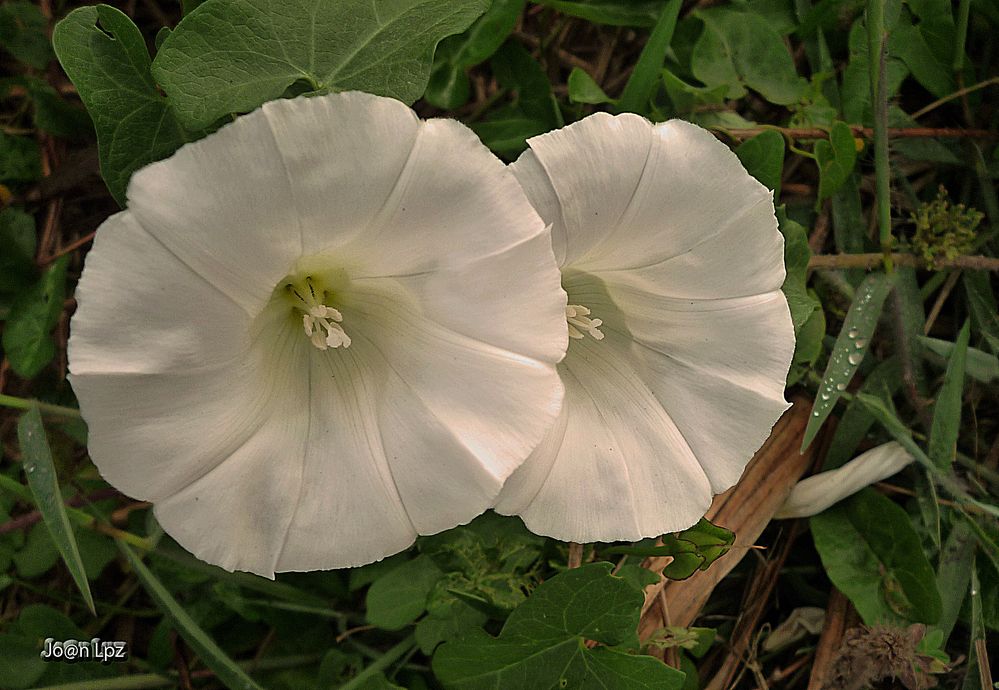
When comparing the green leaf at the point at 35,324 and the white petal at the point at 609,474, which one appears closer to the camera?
the white petal at the point at 609,474

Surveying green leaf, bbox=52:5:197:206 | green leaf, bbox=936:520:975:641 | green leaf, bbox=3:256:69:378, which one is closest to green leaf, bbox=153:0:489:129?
green leaf, bbox=52:5:197:206

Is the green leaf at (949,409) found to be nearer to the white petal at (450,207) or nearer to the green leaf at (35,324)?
the white petal at (450,207)

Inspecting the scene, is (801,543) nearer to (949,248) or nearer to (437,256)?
(949,248)

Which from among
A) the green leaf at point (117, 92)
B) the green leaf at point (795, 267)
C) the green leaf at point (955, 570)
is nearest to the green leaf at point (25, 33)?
the green leaf at point (117, 92)

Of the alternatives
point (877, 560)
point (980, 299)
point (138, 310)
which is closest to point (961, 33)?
point (980, 299)

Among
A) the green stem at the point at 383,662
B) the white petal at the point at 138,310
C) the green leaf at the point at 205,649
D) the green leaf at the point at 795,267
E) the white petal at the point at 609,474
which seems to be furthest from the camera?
the green leaf at the point at 795,267

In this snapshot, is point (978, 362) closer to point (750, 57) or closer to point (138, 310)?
point (750, 57)
